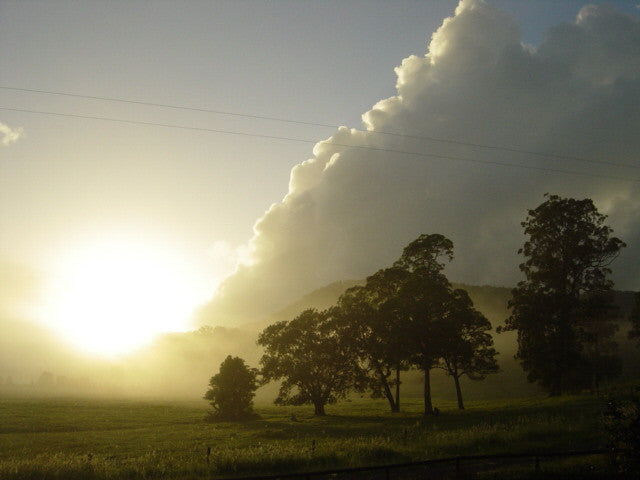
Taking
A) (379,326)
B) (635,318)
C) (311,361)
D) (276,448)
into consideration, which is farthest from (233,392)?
(635,318)

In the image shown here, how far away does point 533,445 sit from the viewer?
24266mm

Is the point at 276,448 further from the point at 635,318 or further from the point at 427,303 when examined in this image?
the point at 635,318

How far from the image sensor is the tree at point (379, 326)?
53.4m

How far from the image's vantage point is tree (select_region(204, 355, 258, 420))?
223ft

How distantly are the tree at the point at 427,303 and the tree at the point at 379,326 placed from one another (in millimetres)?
1229

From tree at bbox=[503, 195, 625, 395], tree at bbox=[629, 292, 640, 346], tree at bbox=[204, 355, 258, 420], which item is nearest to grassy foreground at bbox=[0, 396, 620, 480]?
tree at bbox=[503, 195, 625, 395]

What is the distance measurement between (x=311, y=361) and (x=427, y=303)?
2389 centimetres

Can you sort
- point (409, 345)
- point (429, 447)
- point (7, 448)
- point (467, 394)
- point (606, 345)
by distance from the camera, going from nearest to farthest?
point (429, 447) < point (7, 448) < point (409, 345) < point (606, 345) < point (467, 394)

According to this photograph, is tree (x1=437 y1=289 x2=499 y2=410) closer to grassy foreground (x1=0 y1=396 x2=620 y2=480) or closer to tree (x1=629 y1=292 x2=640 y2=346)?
grassy foreground (x1=0 y1=396 x2=620 y2=480)

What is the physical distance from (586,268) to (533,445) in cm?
3596

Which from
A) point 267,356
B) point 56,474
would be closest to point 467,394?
point 267,356

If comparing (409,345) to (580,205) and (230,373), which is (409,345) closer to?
(580,205)

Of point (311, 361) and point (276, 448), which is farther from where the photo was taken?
point (311, 361)

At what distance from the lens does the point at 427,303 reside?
2061 inches
